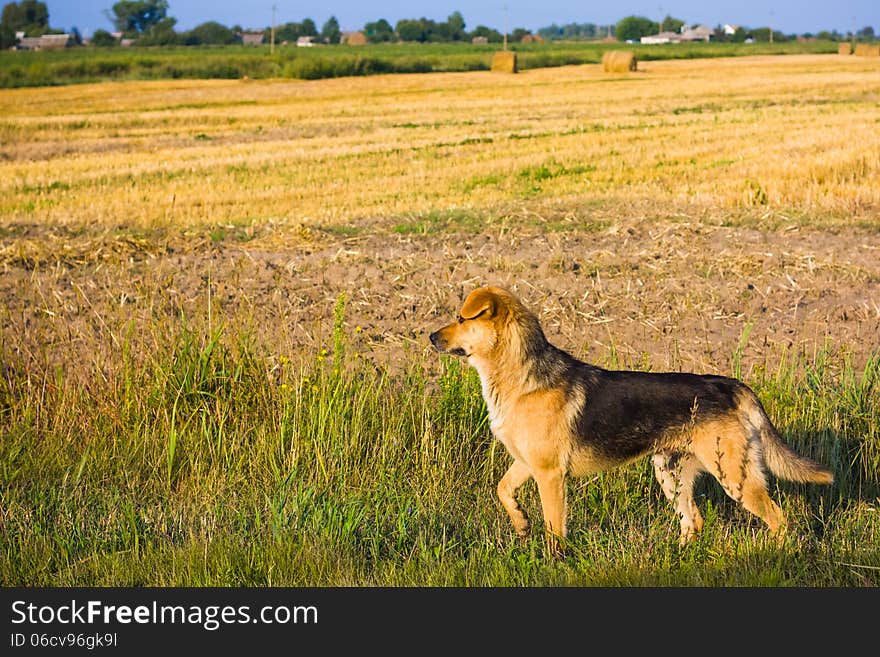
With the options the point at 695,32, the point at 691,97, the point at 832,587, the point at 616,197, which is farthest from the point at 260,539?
the point at 695,32

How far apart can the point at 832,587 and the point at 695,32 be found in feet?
557

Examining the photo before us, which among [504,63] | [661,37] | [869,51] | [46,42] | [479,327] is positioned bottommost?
[479,327]

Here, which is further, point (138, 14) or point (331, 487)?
point (138, 14)

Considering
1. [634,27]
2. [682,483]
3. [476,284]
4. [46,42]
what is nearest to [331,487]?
[682,483]

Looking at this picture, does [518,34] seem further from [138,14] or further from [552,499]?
[552,499]

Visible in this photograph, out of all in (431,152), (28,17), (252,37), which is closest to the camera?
(431,152)

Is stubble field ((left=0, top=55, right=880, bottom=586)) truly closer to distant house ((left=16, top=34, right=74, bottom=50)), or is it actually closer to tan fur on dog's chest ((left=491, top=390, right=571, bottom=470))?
tan fur on dog's chest ((left=491, top=390, right=571, bottom=470))

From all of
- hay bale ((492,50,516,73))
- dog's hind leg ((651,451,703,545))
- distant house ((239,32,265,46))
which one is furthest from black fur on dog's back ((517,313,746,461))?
distant house ((239,32,265,46))

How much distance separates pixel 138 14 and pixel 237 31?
602 inches

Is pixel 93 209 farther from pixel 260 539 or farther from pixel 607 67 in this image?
pixel 607 67

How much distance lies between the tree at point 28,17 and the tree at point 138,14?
35.8ft

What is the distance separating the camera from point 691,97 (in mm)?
39156

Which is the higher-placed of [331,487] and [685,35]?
[685,35]

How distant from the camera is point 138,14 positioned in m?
107
